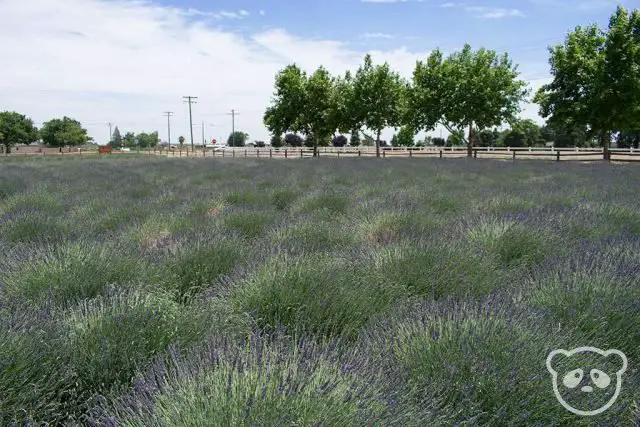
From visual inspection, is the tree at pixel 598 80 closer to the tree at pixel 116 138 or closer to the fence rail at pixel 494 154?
the fence rail at pixel 494 154

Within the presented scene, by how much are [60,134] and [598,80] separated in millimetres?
93579

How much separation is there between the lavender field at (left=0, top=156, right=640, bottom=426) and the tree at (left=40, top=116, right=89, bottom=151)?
327ft

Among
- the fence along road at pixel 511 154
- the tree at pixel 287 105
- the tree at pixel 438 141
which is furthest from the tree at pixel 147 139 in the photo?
the tree at pixel 287 105

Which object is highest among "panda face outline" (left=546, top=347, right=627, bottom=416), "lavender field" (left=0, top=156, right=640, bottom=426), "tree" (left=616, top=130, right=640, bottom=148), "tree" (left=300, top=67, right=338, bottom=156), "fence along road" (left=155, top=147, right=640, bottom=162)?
"tree" (left=300, top=67, right=338, bottom=156)

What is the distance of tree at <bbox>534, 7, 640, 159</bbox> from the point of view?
84.4 ft

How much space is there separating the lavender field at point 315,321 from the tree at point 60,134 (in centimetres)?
9955

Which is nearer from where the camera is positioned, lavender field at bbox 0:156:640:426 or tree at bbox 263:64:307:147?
lavender field at bbox 0:156:640:426

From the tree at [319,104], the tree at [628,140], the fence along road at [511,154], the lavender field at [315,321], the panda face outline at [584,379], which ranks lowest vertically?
the panda face outline at [584,379]

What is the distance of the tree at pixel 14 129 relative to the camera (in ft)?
257

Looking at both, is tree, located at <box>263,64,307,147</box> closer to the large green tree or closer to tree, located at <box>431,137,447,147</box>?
tree, located at <box>431,137,447,147</box>

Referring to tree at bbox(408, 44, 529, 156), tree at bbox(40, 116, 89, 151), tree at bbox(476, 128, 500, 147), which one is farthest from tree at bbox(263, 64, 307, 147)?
tree at bbox(40, 116, 89, 151)

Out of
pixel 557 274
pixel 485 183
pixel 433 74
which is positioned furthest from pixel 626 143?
pixel 557 274

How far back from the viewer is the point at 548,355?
225 cm

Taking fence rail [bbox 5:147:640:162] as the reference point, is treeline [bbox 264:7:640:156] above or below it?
above
